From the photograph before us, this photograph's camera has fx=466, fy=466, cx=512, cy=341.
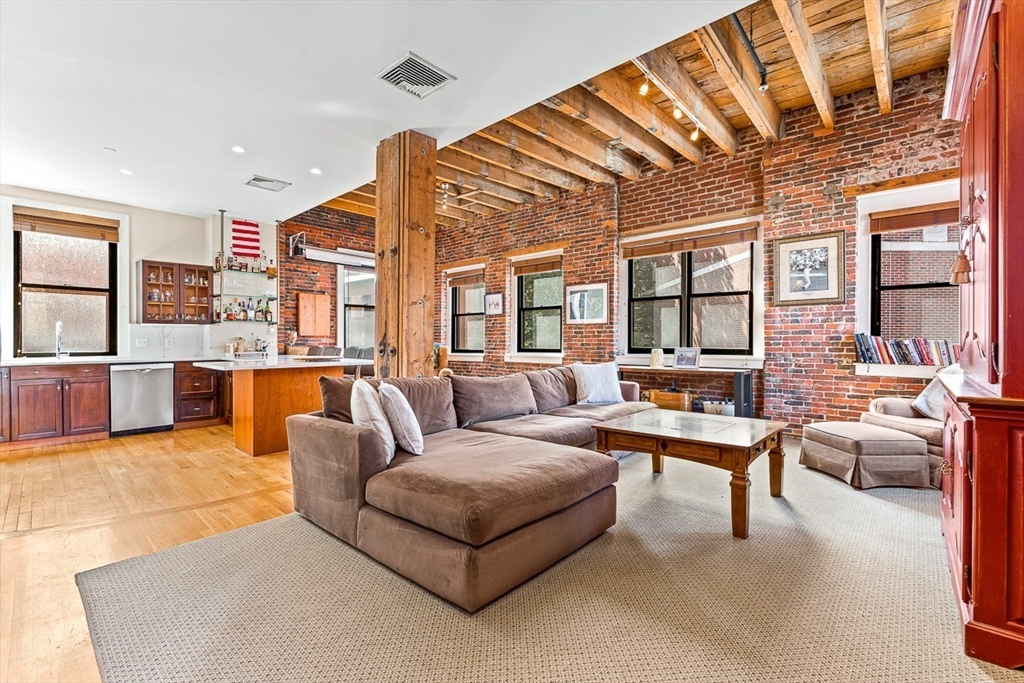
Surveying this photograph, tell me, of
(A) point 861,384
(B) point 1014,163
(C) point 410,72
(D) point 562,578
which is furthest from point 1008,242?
(A) point 861,384

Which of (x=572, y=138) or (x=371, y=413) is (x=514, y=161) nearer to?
(x=572, y=138)

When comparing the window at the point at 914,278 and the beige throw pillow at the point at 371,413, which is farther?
the window at the point at 914,278

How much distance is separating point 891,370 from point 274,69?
5477mm

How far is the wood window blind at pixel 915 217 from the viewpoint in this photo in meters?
4.08

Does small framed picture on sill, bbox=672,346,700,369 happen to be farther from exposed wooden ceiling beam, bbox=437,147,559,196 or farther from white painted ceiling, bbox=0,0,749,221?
white painted ceiling, bbox=0,0,749,221

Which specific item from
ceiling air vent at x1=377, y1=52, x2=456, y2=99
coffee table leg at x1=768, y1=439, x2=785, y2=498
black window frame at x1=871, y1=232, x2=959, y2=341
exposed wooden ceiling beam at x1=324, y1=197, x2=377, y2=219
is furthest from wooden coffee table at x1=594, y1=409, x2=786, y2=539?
exposed wooden ceiling beam at x1=324, y1=197, x2=377, y2=219

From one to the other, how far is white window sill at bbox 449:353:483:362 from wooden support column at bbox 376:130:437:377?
4.33m

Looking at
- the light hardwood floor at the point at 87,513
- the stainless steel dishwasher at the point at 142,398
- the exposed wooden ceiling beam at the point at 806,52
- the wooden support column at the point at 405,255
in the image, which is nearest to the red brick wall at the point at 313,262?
the stainless steel dishwasher at the point at 142,398

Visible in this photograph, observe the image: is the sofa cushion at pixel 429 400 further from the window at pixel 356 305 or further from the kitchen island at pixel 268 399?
the window at pixel 356 305

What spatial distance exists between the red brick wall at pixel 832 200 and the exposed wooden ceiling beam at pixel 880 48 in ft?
0.83

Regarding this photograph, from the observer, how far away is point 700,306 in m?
5.61

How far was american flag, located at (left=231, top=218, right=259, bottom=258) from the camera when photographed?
20.8ft

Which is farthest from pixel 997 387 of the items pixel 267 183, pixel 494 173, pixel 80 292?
pixel 80 292

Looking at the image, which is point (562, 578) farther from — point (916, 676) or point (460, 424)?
point (460, 424)
